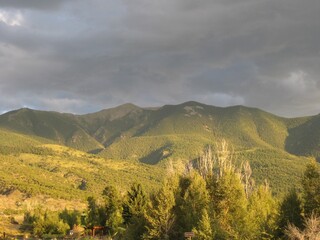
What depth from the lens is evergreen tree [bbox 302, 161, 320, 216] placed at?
44062 mm

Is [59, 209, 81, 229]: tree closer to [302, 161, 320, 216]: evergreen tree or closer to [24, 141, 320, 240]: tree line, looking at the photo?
[24, 141, 320, 240]: tree line

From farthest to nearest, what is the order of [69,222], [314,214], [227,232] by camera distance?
[69,222] < [227,232] < [314,214]

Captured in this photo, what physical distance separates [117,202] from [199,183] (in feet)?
119

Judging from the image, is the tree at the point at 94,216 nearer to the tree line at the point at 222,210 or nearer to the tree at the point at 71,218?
the tree at the point at 71,218

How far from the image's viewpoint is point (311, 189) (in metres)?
44.8

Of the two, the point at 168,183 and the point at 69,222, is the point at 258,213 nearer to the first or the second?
the point at 168,183

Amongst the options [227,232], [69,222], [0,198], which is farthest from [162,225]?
[0,198]

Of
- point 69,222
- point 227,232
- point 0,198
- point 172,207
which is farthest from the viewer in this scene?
point 0,198

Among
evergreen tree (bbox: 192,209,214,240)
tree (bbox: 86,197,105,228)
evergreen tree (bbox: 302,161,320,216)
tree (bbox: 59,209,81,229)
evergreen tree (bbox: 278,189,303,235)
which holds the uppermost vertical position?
evergreen tree (bbox: 302,161,320,216)

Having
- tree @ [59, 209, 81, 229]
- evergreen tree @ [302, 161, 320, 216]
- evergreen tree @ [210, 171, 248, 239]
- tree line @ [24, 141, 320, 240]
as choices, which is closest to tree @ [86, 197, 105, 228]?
tree @ [59, 209, 81, 229]

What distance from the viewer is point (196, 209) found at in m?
56.9

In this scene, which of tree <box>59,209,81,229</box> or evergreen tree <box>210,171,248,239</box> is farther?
tree <box>59,209,81,229</box>

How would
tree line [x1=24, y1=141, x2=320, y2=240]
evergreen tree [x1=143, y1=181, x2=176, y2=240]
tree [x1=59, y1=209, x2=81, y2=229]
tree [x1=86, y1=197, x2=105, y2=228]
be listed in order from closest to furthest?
tree line [x1=24, y1=141, x2=320, y2=240] → evergreen tree [x1=143, y1=181, x2=176, y2=240] → tree [x1=86, y1=197, x2=105, y2=228] → tree [x1=59, y1=209, x2=81, y2=229]

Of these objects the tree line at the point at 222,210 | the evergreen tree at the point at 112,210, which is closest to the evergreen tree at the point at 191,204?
the tree line at the point at 222,210
